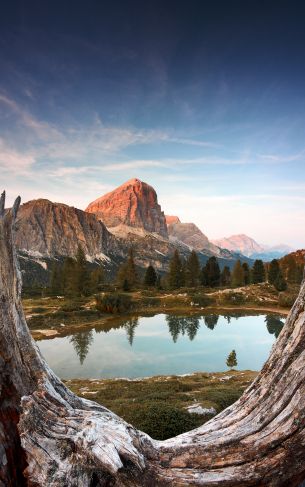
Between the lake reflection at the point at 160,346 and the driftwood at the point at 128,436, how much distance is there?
32.9 meters

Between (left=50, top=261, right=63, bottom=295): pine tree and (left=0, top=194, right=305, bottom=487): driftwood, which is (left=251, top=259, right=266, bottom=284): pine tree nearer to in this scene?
(left=50, top=261, right=63, bottom=295): pine tree

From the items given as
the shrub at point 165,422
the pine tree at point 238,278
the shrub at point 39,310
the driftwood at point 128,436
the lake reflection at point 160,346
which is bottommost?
the lake reflection at point 160,346

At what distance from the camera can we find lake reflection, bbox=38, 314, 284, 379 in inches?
1585

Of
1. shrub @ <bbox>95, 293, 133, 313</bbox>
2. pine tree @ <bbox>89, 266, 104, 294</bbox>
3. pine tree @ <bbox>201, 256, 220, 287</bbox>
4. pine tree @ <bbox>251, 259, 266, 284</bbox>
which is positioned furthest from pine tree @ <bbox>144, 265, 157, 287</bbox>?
pine tree @ <bbox>251, 259, 266, 284</bbox>

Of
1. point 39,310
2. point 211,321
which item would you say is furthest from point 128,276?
point 211,321

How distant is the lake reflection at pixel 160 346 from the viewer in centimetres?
4025

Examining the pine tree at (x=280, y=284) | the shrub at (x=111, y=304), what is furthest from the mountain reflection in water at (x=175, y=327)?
the pine tree at (x=280, y=284)

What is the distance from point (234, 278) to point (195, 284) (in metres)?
13.0

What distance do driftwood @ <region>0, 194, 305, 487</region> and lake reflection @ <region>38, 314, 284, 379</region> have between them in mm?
32948

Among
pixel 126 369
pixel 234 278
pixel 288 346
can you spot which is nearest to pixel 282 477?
pixel 288 346

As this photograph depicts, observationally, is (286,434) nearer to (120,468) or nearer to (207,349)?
(120,468)

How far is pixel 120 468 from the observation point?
5395 mm

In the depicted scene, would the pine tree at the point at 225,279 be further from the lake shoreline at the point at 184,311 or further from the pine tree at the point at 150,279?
the lake shoreline at the point at 184,311

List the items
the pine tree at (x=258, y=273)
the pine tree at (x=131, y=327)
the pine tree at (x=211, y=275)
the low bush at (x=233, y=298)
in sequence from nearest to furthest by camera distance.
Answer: the pine tree at (x=131, y=327), the low bush at (x=233, y=298), the pine tree at (x=258, y=273), the pine tree at (x=211, y=275)
